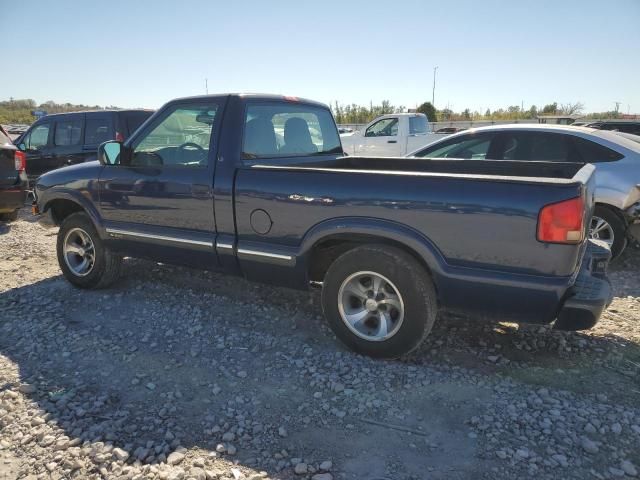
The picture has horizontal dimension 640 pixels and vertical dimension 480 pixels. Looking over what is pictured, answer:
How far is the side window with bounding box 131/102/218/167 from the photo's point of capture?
13.0 ft

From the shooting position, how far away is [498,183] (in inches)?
108

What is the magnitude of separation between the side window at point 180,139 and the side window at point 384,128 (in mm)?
10102

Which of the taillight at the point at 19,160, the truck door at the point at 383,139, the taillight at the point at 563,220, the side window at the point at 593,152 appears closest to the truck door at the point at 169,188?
the taillight at the point at 563,220

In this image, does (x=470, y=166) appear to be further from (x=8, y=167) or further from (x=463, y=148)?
(x=8, y=167)

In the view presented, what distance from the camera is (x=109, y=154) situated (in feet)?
14.4

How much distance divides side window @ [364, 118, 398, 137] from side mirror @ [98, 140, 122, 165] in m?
10.2

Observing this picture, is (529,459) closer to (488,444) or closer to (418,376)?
(488,444)

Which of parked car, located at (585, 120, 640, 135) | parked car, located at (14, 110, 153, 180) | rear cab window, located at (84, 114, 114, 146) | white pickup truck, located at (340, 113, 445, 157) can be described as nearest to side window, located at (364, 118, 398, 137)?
white pickup truck, located at (340, 113, 445, 157)

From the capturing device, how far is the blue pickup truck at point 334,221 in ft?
8.98

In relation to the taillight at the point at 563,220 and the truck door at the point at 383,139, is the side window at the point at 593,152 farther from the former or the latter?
the truck door at the point at 383,139

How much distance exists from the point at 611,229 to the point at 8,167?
336 inches

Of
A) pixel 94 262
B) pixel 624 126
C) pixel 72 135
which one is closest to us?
pixel 94 262

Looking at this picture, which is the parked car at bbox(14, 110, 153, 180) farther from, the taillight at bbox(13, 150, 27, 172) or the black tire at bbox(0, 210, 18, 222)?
the black tire at bbox(0, 210, 18, 222)

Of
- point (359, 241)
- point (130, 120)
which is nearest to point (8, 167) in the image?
point (130, 120)
